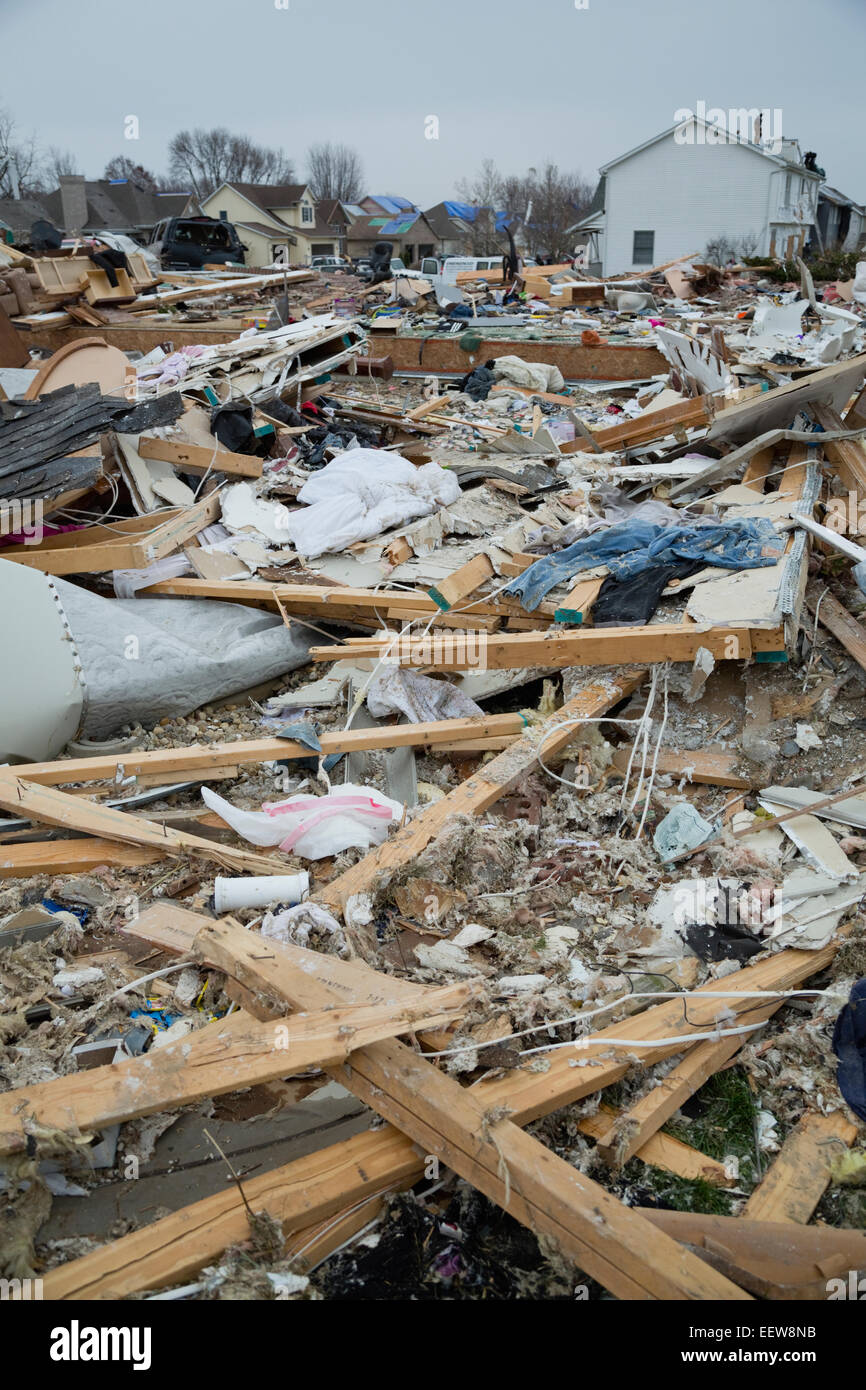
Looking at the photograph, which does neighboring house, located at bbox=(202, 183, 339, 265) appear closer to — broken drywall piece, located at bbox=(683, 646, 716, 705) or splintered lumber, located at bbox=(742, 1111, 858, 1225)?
broken drywall piece, located at bbox=(683, 646, 716, 705)

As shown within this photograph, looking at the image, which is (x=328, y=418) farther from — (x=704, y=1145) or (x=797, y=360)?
(x=704, y=1145)

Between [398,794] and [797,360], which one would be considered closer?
[398,794]

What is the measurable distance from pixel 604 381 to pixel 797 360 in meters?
2.95

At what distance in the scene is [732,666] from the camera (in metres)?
4.94

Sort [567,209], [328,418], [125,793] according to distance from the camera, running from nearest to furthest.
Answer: [125,793]
[328,418]
[567,209]

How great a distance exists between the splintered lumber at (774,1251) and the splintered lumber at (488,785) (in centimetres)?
170

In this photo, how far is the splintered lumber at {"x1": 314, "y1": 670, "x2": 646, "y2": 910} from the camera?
12.2ft

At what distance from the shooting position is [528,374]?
482 inches

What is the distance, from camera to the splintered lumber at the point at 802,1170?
2498 mm

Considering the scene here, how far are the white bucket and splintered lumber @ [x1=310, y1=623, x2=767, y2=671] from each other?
1.65 m

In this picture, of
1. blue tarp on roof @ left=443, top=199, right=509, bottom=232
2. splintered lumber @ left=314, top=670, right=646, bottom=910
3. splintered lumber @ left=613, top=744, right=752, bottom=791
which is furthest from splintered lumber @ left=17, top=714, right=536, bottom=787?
blue tarp on roof @ left=443, top=199, right=509, bottom=232

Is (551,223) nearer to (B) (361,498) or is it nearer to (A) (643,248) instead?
(A) (643,248)

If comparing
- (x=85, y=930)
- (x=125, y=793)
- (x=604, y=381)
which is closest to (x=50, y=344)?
(x=604, y=381)

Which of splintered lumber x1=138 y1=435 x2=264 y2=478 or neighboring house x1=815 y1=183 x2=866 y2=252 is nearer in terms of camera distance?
splintered lumber x1=138 y1=435 x2=264 y2=478
